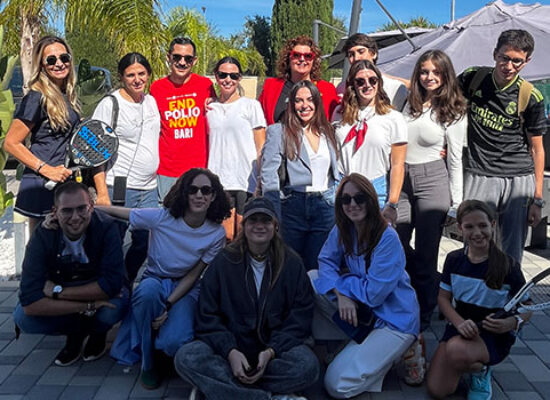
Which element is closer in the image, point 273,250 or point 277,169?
point 273,250

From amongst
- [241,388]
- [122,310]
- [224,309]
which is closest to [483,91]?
[224,309]

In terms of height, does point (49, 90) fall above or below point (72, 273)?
above

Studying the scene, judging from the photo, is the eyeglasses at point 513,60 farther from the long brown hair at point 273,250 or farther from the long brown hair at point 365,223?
the long brown hair at point 273,250

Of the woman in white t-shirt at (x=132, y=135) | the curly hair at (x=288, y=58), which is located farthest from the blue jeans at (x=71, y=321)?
the curly hair at (x=288, y=58)

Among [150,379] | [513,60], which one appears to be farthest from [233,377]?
[513,60]

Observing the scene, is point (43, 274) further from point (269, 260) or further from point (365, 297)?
point (365, 297)

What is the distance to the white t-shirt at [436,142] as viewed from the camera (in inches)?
162

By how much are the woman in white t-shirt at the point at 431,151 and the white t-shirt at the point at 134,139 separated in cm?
181

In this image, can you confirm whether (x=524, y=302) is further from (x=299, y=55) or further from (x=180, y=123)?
(x=180, y=123)

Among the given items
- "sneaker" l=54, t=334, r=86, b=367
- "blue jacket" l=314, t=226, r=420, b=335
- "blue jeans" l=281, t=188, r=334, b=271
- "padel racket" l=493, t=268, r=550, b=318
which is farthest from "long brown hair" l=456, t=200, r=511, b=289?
"sneaker" l=54, t=334, r=86, b=367

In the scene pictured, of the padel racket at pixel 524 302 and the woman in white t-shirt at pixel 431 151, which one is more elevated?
the woman in white t-shirt at pixel 431 151

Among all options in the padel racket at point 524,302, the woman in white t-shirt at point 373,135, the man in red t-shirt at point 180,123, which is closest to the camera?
the padel racket at point 524,302

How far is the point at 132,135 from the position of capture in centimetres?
427

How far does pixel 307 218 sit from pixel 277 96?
3.36ft
